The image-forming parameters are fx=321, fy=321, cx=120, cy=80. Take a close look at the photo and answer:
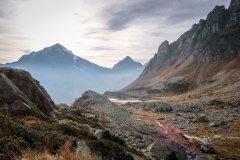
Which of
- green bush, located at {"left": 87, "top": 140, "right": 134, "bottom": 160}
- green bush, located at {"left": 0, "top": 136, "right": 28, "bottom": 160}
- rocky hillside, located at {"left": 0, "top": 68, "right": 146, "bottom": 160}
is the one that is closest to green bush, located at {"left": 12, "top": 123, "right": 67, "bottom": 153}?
rocky hillside, located at {"left": 0, "top": 68, "right": 146, "bottom": 160}

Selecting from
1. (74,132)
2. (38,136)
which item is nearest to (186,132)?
(74,132)

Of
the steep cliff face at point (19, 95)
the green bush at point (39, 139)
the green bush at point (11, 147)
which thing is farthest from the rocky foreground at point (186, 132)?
the green bush at point (11, 147)

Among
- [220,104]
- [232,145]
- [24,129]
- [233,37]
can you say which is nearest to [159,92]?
[233,37]

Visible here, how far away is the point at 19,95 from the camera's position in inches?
1018

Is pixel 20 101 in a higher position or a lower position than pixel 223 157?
higher

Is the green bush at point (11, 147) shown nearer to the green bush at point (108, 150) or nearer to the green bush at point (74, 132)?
the green bush at point (108, 150)

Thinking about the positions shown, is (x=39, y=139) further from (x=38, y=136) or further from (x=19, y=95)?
(x=19, y=95)

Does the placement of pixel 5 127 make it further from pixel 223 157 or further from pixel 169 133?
pixel 169 133

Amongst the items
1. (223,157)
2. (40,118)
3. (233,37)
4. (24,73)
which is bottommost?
(223,157)

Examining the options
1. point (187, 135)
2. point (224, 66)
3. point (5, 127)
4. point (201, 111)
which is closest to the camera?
point (5, 127)

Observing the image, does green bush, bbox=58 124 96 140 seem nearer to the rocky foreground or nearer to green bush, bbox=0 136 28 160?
the rocky foreground

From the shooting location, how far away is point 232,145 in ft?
133

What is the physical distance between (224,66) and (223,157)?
5048 inches

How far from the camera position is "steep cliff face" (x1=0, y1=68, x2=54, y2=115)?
24.1 m
